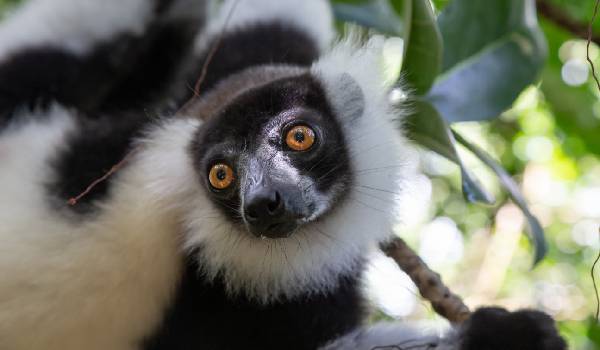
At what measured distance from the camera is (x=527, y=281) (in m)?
6.02

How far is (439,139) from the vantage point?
2072 millimetres

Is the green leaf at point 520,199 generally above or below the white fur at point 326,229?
below

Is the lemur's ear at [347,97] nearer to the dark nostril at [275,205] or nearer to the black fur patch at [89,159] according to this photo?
the dark nostril at [275,205]

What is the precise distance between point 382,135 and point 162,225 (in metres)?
0.82

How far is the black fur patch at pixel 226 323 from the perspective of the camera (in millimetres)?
2453

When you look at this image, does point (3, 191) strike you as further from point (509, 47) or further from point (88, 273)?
point (509, 47)

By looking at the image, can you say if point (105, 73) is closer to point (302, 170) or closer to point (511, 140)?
point (302, 170)

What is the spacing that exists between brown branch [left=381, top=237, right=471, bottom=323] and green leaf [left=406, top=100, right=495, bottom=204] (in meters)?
0.27

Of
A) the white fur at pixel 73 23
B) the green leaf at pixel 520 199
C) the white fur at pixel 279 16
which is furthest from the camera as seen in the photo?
the white fur at pixel 279 16

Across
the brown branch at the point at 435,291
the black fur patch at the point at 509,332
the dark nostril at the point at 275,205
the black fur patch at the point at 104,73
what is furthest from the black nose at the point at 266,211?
the black fur patch at the point at 104,73

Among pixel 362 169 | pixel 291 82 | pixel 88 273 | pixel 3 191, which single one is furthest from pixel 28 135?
pixel 362 169

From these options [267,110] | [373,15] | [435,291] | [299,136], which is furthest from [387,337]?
[373,15]

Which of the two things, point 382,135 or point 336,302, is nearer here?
point 382,135

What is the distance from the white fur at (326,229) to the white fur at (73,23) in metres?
1.10
